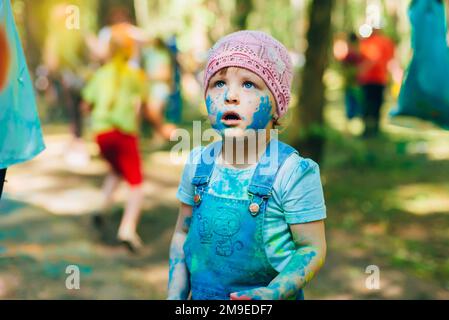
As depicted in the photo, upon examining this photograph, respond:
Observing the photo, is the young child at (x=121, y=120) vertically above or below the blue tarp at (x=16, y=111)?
below

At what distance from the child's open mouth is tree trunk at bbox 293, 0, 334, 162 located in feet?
17.9

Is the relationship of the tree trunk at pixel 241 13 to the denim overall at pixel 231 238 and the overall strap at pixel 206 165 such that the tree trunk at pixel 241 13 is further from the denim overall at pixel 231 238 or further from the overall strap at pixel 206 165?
the denim overall at pixel 231 238

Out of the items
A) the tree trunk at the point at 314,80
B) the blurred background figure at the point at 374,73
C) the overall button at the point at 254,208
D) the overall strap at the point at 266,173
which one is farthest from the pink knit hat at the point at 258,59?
the blurred background figure at the point at 374,73

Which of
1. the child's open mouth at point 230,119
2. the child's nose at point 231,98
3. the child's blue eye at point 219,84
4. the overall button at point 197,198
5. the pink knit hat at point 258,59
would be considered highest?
the pink knit hat at point 258,59

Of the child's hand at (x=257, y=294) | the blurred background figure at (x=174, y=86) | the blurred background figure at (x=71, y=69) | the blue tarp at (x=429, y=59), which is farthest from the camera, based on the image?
the blurred background figure at (x=174, y=86)

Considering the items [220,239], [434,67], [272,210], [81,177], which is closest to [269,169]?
[272,210]

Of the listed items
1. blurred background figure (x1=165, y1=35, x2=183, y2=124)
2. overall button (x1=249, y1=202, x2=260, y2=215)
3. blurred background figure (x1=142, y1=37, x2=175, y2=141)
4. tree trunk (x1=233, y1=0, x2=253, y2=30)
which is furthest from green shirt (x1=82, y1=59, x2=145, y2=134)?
blurred background figure (x1=165, y1=35, x2=183, y2=124)

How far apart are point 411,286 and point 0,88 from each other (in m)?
3.71

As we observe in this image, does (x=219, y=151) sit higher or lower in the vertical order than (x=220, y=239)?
higher

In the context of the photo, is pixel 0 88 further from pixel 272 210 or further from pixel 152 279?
pixel 152 279

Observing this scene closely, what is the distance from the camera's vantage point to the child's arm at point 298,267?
6.75 feet

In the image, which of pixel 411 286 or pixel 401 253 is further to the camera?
pixel 401 253

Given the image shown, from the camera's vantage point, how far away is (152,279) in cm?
517

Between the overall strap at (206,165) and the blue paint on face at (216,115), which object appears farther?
the overall strap at (206,165)
